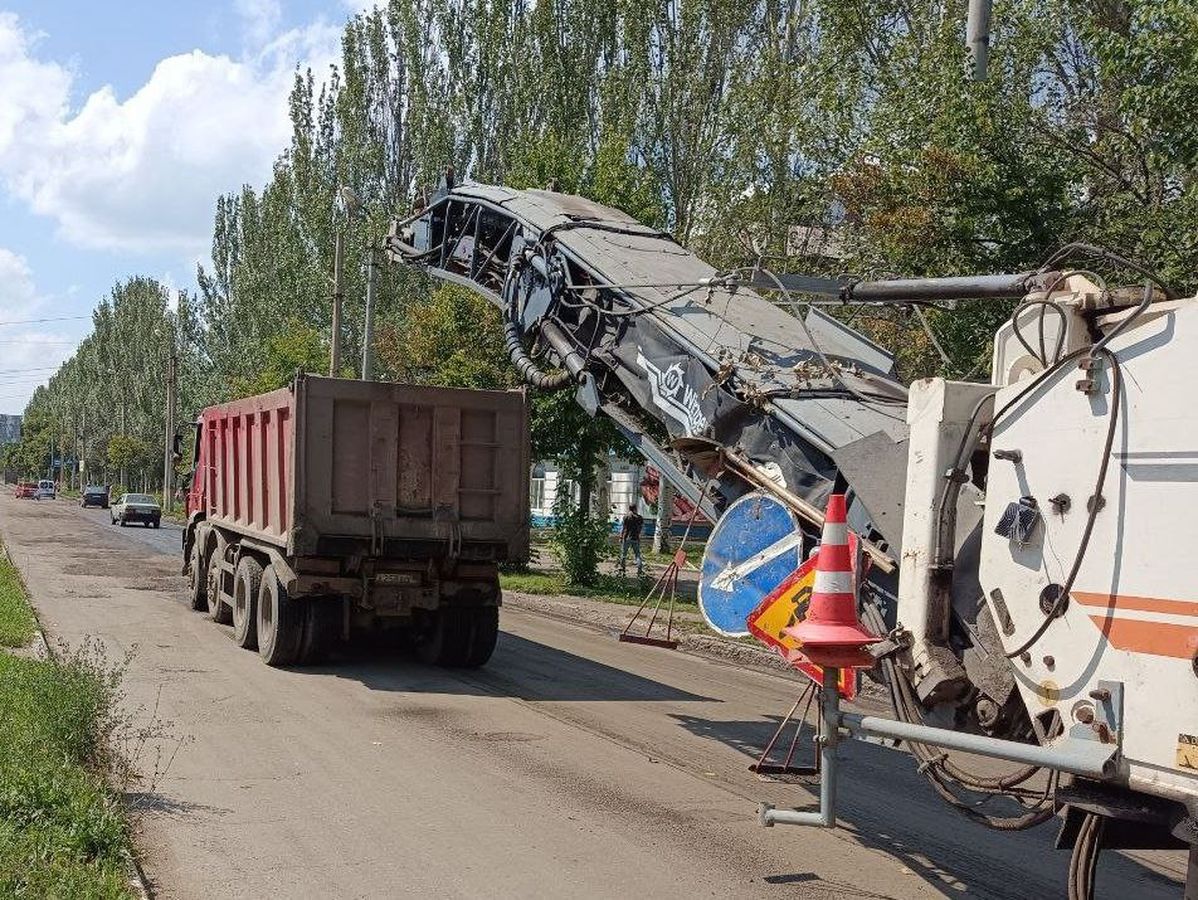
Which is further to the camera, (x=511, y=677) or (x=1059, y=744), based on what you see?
(x=511, y=677)

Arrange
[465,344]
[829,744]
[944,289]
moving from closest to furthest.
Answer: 1. [829,744]
2. [944,289]
3. [465,344]

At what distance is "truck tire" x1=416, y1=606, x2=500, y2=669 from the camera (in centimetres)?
1197

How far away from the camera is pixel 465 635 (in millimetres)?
11969

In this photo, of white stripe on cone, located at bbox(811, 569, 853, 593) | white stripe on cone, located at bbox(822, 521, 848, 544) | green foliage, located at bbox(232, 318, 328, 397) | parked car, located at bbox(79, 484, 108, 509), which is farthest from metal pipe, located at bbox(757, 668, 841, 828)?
parked car, located at bbox(79, 484, 108, 509)

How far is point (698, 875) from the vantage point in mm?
5773

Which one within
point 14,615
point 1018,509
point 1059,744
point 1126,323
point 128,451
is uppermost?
point 128,451

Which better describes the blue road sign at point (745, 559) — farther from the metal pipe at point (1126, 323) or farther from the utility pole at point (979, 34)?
the utility pole at point (979, 34)

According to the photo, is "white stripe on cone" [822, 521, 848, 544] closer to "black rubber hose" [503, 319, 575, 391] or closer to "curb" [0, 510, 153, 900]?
"curb" [0, 510, 153, 900]

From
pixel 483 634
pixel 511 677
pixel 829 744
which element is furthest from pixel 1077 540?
pixel 483 634

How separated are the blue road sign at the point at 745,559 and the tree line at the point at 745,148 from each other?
1515mm

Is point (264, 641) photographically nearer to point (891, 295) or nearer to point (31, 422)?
point (891, 295)

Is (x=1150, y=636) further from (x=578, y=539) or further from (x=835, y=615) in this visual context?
(x=578, y=539)

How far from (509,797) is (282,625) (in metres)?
5.00

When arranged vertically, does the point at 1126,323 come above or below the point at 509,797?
above
